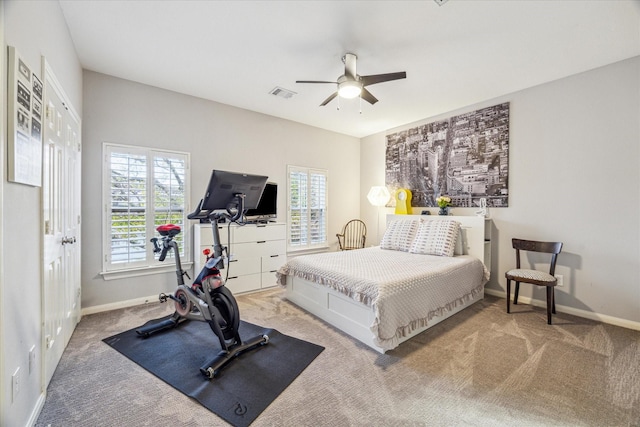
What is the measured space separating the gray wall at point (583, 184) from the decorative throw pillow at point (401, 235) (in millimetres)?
1139

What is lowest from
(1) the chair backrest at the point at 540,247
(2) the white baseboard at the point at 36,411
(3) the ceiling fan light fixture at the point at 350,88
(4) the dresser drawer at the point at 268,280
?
(2) the white baseboard at the point at 36,411

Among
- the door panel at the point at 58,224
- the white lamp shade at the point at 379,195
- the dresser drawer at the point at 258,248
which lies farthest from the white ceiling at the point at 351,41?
the dresser drawer at the point at 258,248

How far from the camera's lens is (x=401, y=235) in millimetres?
4008

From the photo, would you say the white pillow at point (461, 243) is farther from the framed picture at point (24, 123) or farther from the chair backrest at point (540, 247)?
the framed picture at point (24, 123)

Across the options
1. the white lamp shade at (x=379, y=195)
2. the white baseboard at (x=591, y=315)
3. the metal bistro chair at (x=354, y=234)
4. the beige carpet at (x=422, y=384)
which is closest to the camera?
the beige carpet at (x=422, y=384)

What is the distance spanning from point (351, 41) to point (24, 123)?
2.40m

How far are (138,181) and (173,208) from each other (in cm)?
50

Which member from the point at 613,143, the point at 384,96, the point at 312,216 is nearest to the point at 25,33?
the point at 384,96

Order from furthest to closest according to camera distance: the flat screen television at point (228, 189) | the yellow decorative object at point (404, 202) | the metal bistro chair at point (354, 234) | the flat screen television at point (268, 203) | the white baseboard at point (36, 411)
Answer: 1. the metal bistro chair at point (354, 234)
2. the yellow decorative object at point (404, 202)
3. the flat screen television at point (268, 203)
4. the flat screen television at point (228, 189)
5. the white baseboard at point (36, 411)

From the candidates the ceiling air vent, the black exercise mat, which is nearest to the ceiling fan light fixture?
the ceiling air vent

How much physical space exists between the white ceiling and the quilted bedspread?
217 cm

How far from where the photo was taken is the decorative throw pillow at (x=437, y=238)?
3.52 meters

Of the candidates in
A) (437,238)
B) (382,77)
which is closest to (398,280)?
(437,238)

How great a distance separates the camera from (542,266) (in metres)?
3.32
